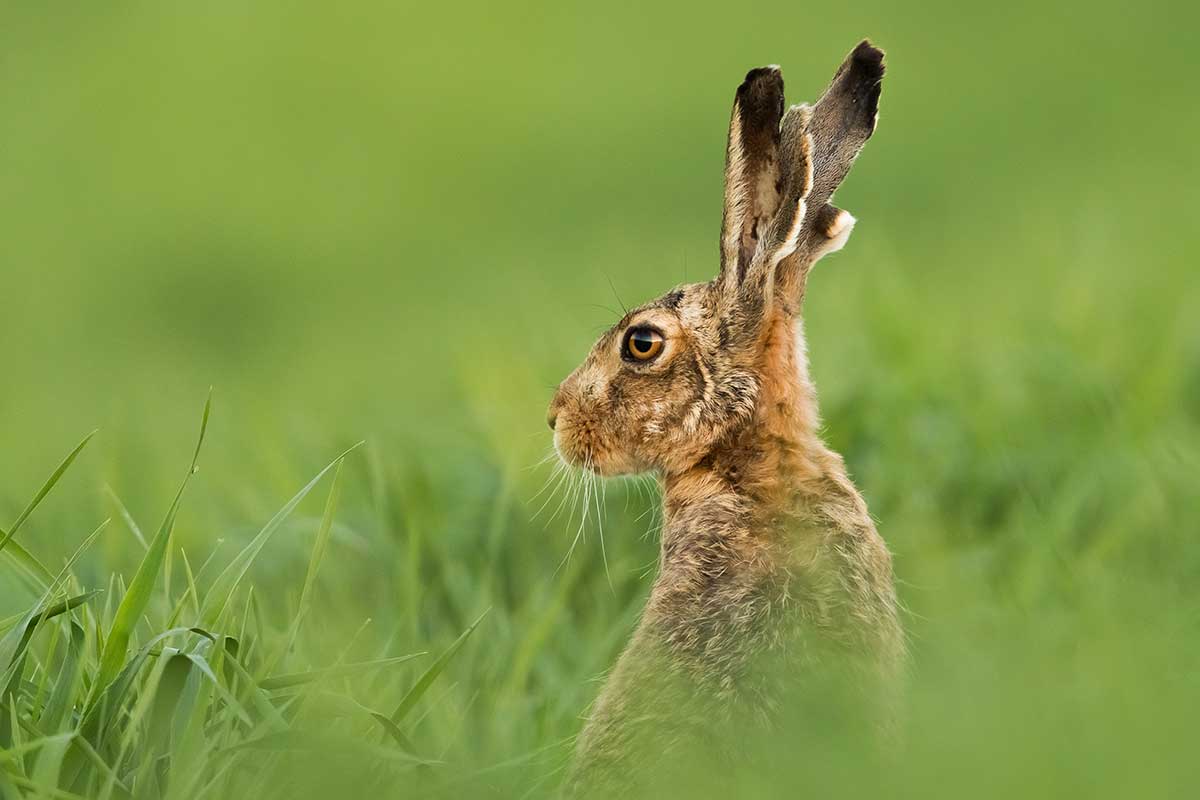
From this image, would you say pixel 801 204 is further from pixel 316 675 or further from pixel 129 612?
pixel 129 612

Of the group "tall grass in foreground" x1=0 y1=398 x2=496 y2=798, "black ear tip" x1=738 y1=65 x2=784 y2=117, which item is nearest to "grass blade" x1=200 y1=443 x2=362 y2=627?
"tall grass in foreground" x1=0 y1=398 x2=496 y2=798

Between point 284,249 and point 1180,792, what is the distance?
12.3 meters

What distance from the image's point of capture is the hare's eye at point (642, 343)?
4793 mm

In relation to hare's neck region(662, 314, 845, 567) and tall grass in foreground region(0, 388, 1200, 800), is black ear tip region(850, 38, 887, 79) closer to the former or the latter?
hare's neck region(662, 314, 845, 567)

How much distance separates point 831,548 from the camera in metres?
4.08

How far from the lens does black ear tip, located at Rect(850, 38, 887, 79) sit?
4879mm

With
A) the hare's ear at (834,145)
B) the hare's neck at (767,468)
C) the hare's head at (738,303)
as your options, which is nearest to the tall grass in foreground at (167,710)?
the hare's neck at (767,468)

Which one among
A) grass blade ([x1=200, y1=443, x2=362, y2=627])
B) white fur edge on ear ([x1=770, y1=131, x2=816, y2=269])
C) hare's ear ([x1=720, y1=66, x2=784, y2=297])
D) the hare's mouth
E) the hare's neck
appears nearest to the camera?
grass blade ([x1=200, y1=443, x2=362, y2=627])

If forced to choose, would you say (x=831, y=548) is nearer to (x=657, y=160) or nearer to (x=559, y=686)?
(x=559, y=686)

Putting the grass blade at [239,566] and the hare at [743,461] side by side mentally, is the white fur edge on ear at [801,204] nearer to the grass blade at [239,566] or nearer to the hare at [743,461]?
the hare at [743,461]

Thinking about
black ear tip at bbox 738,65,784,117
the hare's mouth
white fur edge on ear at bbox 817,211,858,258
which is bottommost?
the hare's mouth

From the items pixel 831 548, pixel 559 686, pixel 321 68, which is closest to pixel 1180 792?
pixel 831 548

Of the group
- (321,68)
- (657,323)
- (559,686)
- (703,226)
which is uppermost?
(321,68)

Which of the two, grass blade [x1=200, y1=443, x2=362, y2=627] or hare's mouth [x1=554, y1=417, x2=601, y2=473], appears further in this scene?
hare's mouth [x1=554, y1=417, x2=601, y2=473]
